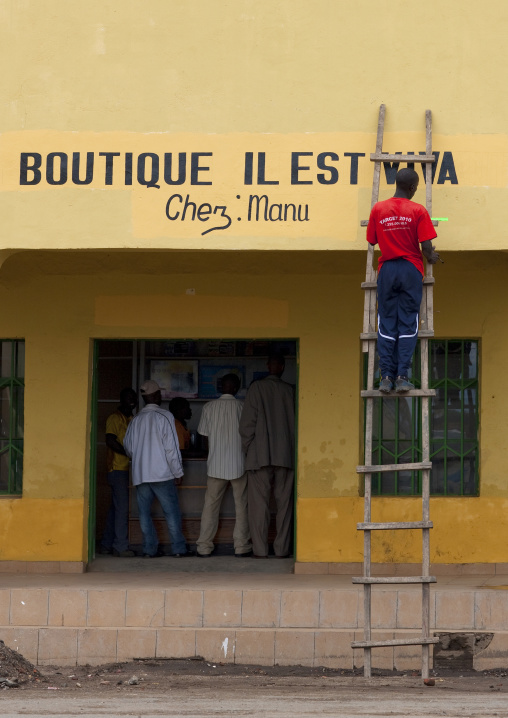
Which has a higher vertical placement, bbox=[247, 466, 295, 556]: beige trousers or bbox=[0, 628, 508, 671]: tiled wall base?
bbox=[247, 466, 295, 556]: beige trousers

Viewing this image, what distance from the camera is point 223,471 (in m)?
10.9

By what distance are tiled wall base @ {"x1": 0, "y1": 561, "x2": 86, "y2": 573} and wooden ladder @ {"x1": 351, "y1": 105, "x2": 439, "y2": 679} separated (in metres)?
3.40

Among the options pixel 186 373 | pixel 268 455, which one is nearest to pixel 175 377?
pixel 186 373

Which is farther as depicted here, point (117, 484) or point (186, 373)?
point (186, 373)

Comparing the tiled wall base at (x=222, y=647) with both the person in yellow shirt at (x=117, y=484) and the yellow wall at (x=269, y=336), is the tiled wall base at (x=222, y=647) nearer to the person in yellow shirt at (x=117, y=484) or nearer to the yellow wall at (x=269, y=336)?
the yellow wall at (x=269, y=336)

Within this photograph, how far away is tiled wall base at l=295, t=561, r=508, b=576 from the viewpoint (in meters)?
10.1

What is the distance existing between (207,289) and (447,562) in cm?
325

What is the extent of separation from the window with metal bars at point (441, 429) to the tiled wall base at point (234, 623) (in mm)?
1529

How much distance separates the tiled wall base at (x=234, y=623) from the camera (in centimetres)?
862

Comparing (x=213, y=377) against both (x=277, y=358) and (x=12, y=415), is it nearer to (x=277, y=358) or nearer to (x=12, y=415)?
(x=277, y=358)

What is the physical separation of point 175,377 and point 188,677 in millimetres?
3998

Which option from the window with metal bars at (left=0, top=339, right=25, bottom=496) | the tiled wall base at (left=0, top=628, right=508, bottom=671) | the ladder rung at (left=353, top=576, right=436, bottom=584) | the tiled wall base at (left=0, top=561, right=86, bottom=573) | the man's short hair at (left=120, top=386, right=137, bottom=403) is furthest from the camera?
the man's short hair at (left=120, top=386, right=137, bottom=403)

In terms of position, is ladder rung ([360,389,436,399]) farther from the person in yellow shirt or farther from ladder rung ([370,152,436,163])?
the person in yellow shirt

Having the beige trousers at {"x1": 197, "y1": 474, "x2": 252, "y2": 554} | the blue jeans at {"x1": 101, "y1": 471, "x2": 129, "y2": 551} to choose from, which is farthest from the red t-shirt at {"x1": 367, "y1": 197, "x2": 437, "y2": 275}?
the blue jeans at {"x1": 101, "y1": 471, "x2": 129, "y2": 551}
